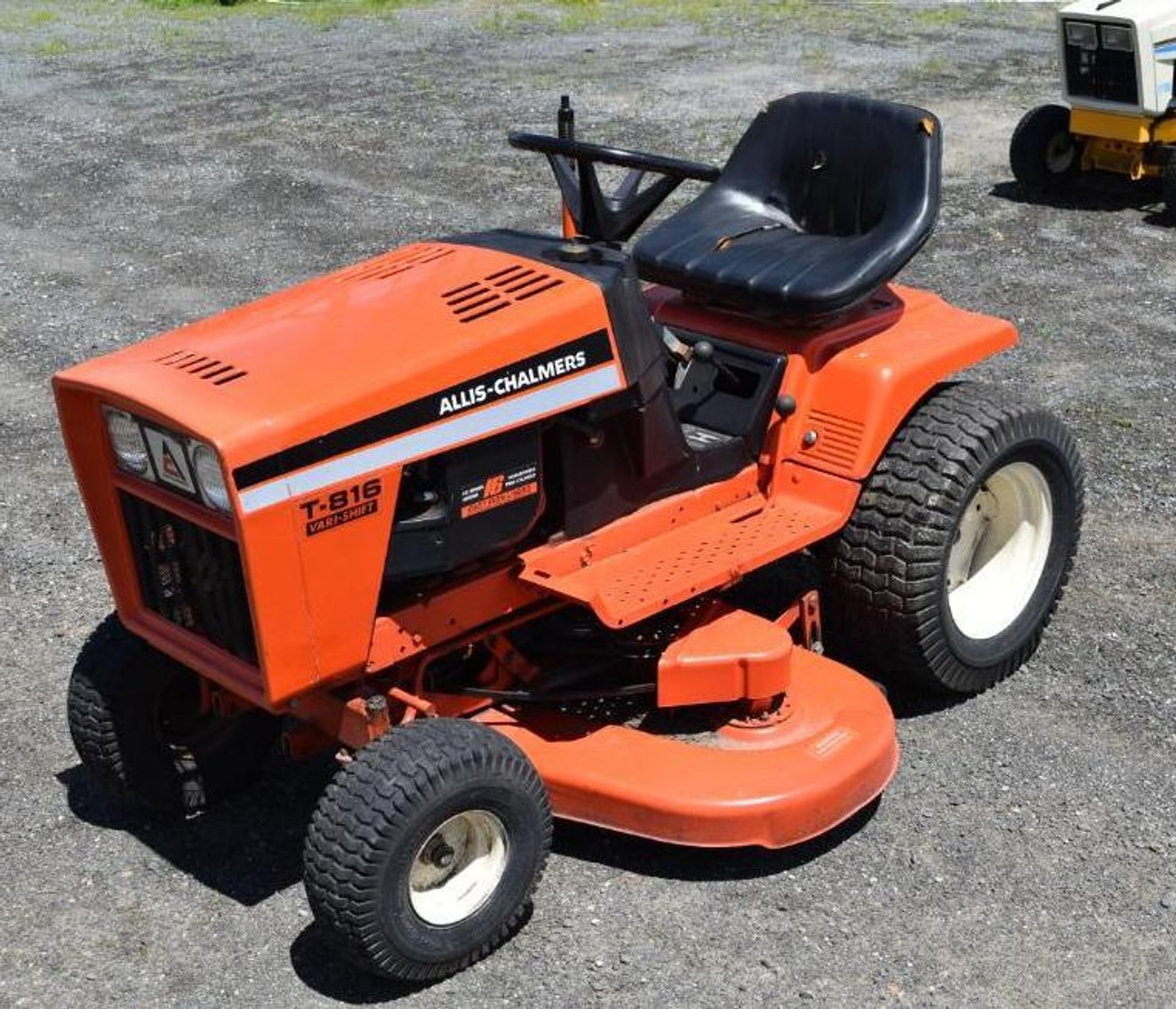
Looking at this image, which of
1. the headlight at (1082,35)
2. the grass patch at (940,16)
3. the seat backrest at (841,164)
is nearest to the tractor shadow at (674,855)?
the seat backrest at (841,164)

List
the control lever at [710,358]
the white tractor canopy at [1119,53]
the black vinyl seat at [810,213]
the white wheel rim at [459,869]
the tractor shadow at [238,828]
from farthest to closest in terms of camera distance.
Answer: the white tractor canopy at [1119,53] < the black vinyl seat at [810,213] < the control lever at [710,358] < the tractor shadow at [238,828] < the white wheel rim at [459,869]

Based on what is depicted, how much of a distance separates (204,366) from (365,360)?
33cm

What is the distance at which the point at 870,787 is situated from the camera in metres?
3.74

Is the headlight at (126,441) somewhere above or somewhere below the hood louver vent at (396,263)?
below

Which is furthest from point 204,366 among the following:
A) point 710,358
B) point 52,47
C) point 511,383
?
point 52,47

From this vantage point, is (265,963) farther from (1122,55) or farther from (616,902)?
(1122,55)

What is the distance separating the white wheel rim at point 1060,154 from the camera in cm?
910

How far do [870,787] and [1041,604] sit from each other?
1.04 metres

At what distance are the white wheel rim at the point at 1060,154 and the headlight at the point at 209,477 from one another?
6.90 meters

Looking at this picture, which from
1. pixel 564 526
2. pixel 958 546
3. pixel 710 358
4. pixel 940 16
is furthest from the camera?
pixel 940 16

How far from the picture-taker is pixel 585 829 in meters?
3.88

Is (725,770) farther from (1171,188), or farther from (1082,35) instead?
(1082,35)

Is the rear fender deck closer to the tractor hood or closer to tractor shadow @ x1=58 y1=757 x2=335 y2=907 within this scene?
the tractor hood

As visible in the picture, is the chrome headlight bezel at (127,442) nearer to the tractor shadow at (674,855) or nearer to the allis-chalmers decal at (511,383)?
the allis-chalmers decal at (511,383)
